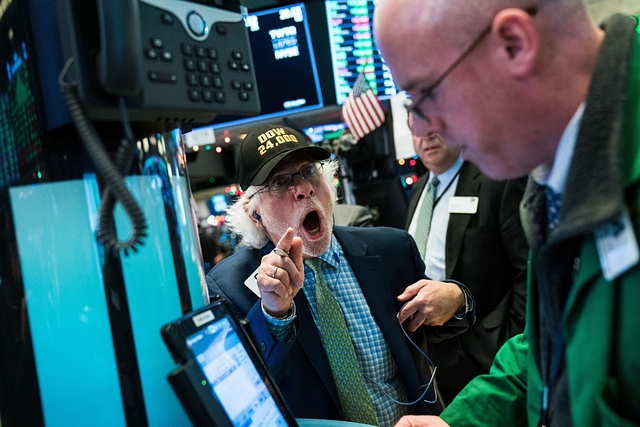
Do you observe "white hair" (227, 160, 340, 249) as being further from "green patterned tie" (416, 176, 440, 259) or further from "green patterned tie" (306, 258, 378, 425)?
"green patterned tie" (416, 176, 440, 259)

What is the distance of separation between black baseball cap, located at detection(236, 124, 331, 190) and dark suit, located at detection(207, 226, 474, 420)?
294mm

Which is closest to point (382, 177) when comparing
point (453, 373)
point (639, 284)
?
point (453, 373)

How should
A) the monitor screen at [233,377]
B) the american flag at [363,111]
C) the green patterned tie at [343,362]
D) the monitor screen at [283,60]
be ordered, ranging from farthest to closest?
the monitor screen at [283,60]
the american flag at [363,111]
the green patterned tie at [343,362]
the monitor screen at [233,377]

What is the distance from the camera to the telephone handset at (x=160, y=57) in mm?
728

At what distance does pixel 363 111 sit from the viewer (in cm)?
389

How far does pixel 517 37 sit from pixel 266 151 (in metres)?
1.38

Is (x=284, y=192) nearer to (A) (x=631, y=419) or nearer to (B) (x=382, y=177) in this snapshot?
(A) (x=631, y=419)

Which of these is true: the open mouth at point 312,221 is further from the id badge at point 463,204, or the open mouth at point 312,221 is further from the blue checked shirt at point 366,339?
the id badge at point 463,204

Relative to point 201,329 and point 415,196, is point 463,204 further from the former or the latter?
point 201,329

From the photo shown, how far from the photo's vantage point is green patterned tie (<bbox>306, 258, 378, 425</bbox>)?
1.80 metres

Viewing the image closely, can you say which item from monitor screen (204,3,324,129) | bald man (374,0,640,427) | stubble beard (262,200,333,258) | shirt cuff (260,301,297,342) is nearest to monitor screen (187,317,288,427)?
bald man (374,0,640,427)

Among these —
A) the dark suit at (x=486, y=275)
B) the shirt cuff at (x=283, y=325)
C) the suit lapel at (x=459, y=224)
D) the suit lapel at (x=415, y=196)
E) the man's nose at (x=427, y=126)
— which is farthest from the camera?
the suit lapel at (x=415, y=196)

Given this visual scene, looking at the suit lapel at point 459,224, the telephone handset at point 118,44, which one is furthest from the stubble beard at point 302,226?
the telephone handset at point 118,44

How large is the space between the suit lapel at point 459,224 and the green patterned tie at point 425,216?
0.21 metres
